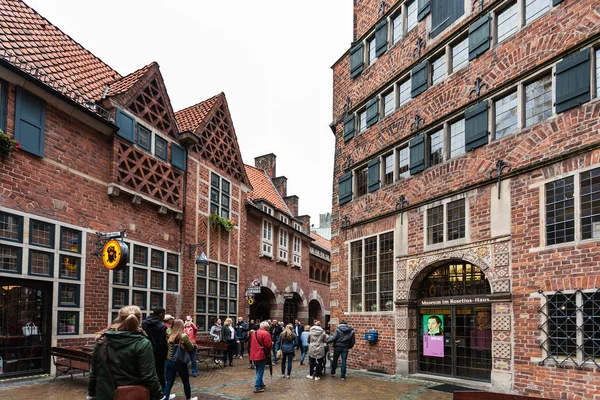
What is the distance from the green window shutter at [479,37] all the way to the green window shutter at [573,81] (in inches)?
94.9

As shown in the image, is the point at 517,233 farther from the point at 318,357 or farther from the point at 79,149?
the point at 79,149

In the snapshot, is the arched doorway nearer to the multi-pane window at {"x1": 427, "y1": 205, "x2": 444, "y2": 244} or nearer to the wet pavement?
the multi-pane window at {"x1": 427, "y1": 205, "x2": 444, "y2": 244}

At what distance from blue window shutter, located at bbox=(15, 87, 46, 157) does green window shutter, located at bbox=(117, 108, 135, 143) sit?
2657mm

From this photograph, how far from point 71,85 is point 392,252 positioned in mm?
10621

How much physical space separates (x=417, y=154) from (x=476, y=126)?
2.28 m

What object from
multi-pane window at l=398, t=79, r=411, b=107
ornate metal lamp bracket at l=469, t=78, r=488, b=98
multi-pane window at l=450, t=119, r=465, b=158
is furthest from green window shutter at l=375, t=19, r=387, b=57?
ornate metal lamp bracket at l=469, t=78, r=488, b=98

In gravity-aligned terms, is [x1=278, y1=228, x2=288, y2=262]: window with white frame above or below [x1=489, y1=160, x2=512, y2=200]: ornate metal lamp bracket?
below

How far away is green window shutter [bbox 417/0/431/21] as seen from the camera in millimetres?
14727

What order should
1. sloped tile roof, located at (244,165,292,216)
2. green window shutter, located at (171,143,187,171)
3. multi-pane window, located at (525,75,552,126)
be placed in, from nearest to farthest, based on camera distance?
multi-pane window, located at (525,75,552,126), green window shutter, located at (171,143,187,171), sloped tile roof, located at (244,165,292,216)

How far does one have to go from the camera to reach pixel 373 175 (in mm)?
16672

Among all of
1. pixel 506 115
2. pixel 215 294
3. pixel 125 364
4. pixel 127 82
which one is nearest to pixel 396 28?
pixel 506 115

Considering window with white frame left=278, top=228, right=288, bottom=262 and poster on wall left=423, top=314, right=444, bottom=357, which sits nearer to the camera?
poster on wall left=423, top=314, right=444, bottom=357

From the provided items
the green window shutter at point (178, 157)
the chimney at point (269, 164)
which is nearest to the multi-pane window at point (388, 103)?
the green window shutter at point (178, 157)

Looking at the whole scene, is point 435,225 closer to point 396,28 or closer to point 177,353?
point 396,28
